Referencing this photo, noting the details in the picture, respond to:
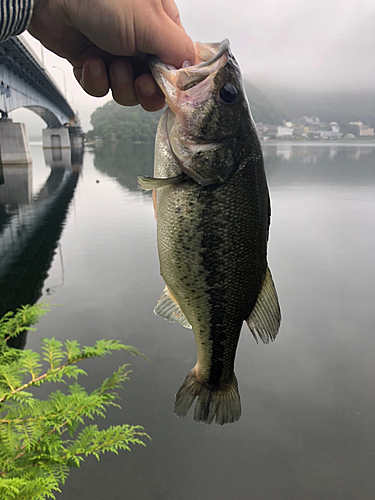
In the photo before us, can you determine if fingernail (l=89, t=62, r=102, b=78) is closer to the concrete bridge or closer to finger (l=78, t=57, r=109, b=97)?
finger (l=78, t=57, r=109, b=97)

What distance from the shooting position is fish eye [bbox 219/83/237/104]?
2.12 m

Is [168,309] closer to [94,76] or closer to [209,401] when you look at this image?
[209,401]

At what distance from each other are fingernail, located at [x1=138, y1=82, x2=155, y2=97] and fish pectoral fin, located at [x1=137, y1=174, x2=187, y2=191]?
Result: 942 millimetres

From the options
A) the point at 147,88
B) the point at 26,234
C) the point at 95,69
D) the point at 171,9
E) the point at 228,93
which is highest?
the point at 171,9

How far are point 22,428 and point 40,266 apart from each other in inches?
622

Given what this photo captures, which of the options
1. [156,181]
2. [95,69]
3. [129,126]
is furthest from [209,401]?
[129,126]

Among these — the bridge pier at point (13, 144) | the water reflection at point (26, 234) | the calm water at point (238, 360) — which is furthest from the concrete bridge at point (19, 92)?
the calm water at point (238, 360)

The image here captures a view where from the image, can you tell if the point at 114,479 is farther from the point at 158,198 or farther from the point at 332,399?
the point at 158,198

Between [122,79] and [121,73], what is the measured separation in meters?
0.04

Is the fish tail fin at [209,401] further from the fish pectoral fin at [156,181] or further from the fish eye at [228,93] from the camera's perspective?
the fish eye at [228,93]

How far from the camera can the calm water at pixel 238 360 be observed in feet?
25.6

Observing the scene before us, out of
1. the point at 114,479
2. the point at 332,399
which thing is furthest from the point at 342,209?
the point at 114,479

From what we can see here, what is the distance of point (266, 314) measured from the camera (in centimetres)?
233

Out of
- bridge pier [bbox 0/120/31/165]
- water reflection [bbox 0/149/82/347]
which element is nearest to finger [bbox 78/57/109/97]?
water reflection [bbox 0/149/82/347]
